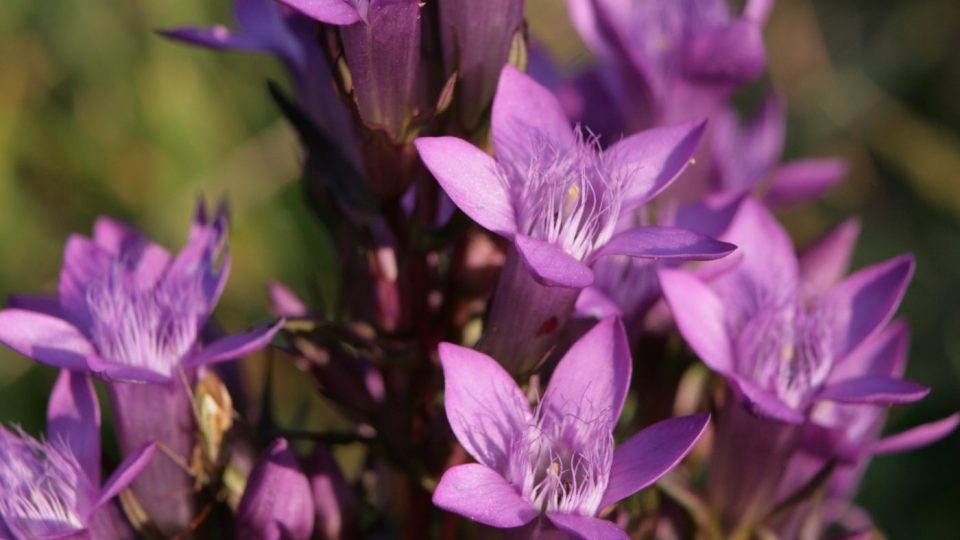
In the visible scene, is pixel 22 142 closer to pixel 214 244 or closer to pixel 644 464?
pixel 214 244

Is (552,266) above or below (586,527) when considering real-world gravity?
above

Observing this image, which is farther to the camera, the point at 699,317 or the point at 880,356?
the point at 880,356

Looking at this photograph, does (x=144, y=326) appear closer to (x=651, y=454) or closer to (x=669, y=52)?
(x=651, y=454)

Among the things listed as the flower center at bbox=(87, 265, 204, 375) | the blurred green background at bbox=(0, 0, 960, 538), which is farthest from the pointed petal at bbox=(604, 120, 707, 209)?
the blurred green background at bbox=(0, 0, 960, 538)

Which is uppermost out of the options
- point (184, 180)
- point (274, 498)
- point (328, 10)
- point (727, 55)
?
point (328, 10)

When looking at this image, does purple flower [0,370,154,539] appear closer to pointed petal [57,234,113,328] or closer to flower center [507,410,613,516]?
pointed petal [57,234,113,328]

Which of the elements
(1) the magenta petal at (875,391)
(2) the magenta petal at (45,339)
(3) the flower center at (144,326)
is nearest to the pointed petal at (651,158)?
(1) the magenta petal at (875,391)

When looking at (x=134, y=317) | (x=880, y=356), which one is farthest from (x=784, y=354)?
(x=134, y=317)

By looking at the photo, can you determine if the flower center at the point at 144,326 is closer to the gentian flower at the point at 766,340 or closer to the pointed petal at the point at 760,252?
the gentian flower at the point at 766,340
